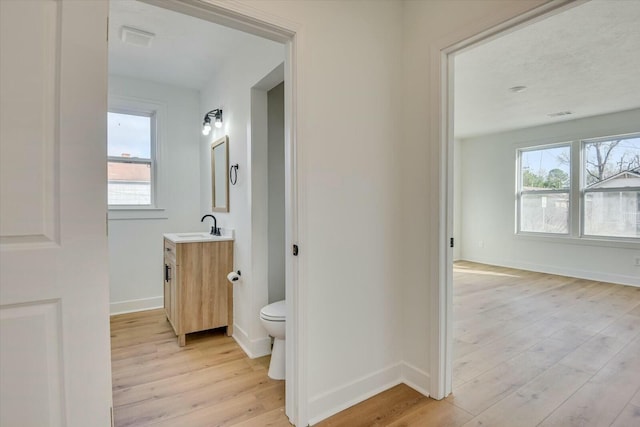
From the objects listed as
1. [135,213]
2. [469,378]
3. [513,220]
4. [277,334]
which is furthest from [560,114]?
[135,213]

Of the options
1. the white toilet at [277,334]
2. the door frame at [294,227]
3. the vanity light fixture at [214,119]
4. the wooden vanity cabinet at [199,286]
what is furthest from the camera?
the vanity light fixture at [214,119]

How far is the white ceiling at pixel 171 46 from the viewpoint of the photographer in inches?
94.7

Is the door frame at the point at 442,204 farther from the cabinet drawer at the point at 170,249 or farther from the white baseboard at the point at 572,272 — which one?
the white baseboard at the point at 572,272

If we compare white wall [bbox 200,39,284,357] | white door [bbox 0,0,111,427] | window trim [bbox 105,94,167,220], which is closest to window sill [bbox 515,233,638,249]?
white wall [bbox 200,39,284,357]

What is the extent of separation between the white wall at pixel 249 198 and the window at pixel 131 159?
4.56 ft

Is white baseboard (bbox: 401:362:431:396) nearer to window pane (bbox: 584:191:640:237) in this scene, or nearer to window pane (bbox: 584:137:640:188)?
window pane (bbox: 584:191:640:237)

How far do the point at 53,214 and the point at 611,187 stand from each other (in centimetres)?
645

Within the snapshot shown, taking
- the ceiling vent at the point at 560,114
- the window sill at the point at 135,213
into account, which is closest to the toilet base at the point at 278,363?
the window sill at the point at 135,213

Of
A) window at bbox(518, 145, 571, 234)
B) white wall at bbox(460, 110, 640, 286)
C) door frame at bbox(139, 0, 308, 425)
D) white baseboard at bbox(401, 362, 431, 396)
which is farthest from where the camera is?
window at bbox(518, 145, 571, 234)

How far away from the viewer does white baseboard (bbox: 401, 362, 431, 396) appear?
196 centimetres

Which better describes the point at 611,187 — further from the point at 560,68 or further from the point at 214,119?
the point at 214,119

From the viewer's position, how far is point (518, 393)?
78.4 inches

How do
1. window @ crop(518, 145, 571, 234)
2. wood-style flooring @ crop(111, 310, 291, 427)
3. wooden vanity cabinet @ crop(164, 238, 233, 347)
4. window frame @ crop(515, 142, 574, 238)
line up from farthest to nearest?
window @ crop(518, 145, 571, 234), window frame @ crop(515, 142, 574, 238), wooden vanity cabinet @ crop(164, 238, 233, 347), wood-style flooring @ crop(111, 310, 291, 427)

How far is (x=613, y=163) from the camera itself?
15.9 ft
